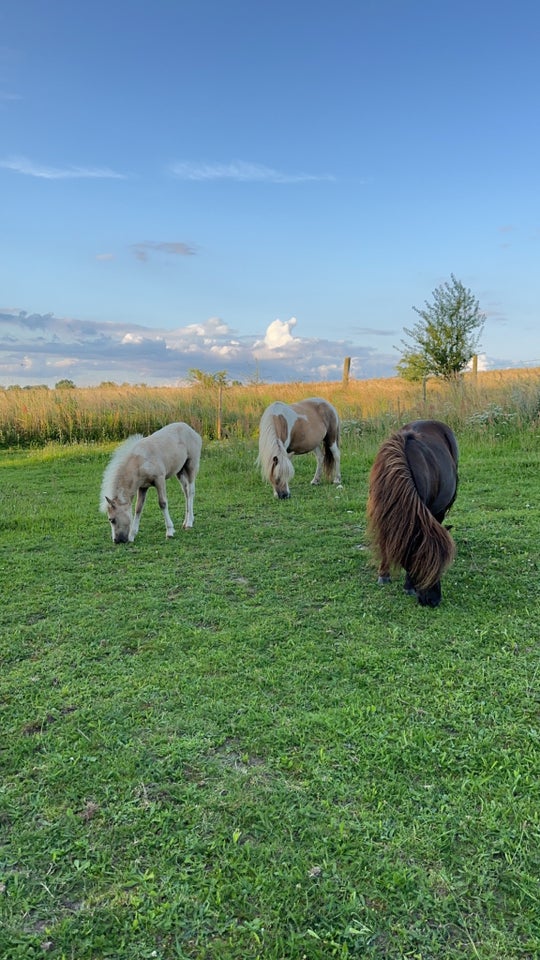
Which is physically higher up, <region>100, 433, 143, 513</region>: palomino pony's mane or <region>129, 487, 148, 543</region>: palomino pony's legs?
<region>100, 433, 143, 513</region>: palomino pony's mane

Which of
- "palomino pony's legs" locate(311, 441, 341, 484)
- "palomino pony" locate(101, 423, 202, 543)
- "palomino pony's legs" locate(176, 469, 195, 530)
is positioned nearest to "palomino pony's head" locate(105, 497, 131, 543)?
"palomino pony" locate(101, 423, 202, 543)

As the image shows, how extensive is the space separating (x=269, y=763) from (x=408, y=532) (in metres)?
1.76

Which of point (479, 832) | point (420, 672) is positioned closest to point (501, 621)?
point (420, 672)

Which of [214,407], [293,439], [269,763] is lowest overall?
[269,763]

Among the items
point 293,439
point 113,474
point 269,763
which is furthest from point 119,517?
point 269,763

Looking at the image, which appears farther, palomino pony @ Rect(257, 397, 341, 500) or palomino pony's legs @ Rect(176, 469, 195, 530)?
palomino pony @ Rect(257, 397, 341, 500)

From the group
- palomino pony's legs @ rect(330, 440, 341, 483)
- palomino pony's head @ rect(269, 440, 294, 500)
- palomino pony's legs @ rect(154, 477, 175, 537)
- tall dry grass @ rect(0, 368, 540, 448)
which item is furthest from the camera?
tall dry grass @ rect(0, 368, 540, 448)

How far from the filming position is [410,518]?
3389 millimetres

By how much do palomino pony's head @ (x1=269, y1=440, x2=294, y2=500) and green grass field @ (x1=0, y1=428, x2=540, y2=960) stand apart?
2721 mm

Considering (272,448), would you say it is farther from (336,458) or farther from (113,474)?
(113,474)

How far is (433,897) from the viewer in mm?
1510

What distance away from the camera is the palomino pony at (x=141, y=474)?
5.31 meters

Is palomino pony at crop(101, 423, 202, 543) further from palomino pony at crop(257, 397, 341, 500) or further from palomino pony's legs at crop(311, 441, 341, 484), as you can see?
palomino pony's legs at crop(311, 441, 341, 484)

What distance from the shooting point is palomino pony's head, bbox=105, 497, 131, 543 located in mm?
5262
